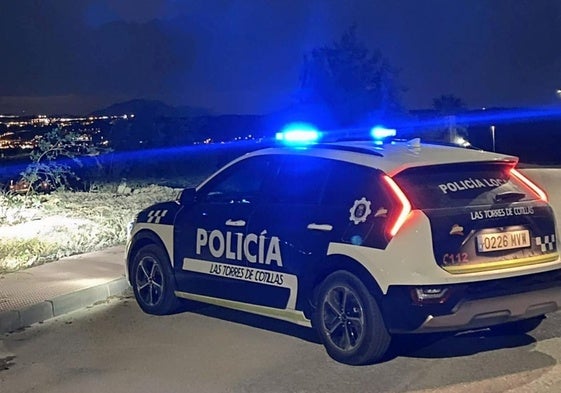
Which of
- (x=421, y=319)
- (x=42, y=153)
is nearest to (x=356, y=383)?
(x=421, y=319)

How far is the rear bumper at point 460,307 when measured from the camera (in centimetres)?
576

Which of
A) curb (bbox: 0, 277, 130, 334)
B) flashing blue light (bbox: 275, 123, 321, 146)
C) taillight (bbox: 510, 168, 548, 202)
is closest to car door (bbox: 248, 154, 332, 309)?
flashing blue light (bbox: 275, 123, 321, 146)

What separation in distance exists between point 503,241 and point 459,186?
497 mm

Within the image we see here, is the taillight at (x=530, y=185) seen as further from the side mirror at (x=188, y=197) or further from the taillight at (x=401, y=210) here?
the side mirror at (x=188, y=197)

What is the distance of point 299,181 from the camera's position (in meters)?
6.84

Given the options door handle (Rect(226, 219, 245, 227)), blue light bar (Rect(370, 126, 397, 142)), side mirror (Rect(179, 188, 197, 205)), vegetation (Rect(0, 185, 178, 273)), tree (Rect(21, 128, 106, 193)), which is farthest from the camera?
tree (Rect(21, 128, 106, 193))

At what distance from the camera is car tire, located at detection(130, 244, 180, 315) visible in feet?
25.9

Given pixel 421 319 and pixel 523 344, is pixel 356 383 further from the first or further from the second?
pixel 523 344

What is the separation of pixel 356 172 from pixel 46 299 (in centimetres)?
352

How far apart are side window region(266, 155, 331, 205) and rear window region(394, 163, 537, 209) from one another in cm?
76

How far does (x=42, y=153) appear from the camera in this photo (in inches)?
617

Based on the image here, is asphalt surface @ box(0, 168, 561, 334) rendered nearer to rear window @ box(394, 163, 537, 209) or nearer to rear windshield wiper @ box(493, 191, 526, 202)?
rear window @ box(394, 163, 537, 209)

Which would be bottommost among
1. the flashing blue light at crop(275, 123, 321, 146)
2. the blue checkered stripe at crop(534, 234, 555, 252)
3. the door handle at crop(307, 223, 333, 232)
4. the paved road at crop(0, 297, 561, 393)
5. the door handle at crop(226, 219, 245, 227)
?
the paved road at crop(0, 297, 561, 393)

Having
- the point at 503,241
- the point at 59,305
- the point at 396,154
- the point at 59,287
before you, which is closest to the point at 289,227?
the point at 396,154
